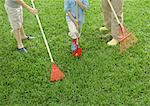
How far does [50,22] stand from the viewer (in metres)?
6.75

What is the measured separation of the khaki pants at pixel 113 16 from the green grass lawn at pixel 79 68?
244mm

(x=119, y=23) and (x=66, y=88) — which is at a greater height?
(x=119, y=23)

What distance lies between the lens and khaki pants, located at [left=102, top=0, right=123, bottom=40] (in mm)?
5776

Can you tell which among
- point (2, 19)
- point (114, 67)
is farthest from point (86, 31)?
point (2, 19)

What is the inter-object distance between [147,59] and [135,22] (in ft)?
4.03

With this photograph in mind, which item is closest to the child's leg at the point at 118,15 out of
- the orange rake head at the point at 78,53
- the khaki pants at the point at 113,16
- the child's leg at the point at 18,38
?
the khaki pants at the point at 113,16

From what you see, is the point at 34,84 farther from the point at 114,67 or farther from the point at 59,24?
the point at 59,24

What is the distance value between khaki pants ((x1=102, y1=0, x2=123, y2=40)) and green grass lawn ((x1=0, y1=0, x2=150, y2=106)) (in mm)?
244

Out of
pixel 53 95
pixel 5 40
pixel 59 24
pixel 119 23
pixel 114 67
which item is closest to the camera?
pixel 53 95

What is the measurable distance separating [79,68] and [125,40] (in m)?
0.88

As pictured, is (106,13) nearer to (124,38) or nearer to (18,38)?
(124,38)

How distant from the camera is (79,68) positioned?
543cm

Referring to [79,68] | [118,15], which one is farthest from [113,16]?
[79,68]

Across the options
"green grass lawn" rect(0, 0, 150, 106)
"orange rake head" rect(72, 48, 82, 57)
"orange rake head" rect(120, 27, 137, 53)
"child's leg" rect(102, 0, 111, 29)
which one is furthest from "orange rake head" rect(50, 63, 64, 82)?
"child's leg" rect(102, 0, 111, 29)
